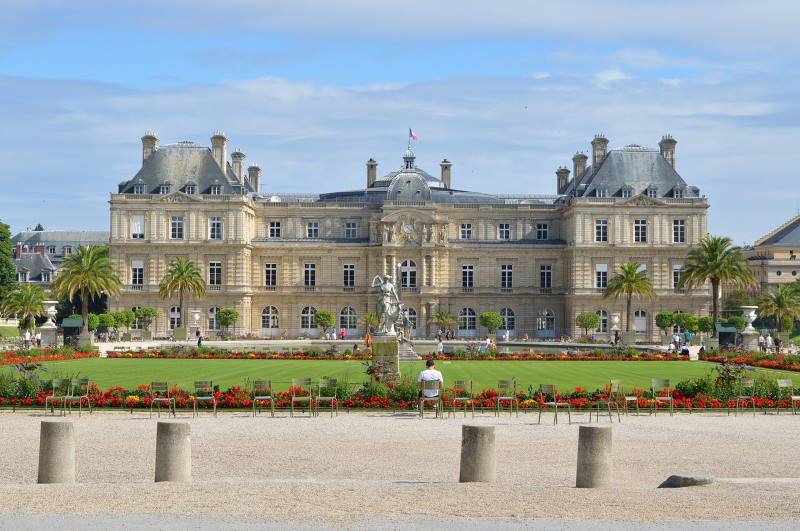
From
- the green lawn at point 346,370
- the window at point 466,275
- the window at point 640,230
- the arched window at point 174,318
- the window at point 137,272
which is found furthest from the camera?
the window at point 466,275

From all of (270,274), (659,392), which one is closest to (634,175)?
(270,274)

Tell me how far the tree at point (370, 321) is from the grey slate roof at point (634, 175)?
61.8 ft

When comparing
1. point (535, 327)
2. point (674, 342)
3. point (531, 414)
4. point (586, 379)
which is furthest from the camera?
point (535, 327)

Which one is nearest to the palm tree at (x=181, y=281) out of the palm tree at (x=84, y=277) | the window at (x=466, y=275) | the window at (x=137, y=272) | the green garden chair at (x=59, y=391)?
the palm tree at (x=84, y=277)

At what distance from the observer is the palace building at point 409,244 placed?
8706cm

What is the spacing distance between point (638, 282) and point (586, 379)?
3916 centimetres

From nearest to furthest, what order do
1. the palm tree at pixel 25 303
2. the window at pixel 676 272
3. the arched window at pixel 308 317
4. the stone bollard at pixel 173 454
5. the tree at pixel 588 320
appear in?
the stone bollard at pixel 173 454
the palm tree at pixel 25 303
the tree at pixel 588 320
the window at pixel 676 272
the arched window at pixel 308 317

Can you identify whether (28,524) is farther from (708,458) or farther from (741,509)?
(708,458)

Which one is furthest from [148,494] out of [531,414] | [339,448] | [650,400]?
[650,400]

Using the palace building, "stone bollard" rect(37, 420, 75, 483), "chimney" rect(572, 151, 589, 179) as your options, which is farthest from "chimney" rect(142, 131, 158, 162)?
"stone bollard" rect(37, 420, 75, 483)

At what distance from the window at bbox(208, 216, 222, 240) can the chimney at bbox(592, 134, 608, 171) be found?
29.9 metres

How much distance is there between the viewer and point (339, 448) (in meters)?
22.4

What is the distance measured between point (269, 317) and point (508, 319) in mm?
18991

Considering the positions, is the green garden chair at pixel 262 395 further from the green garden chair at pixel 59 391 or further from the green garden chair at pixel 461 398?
the green garden chair at pixel 59 391
